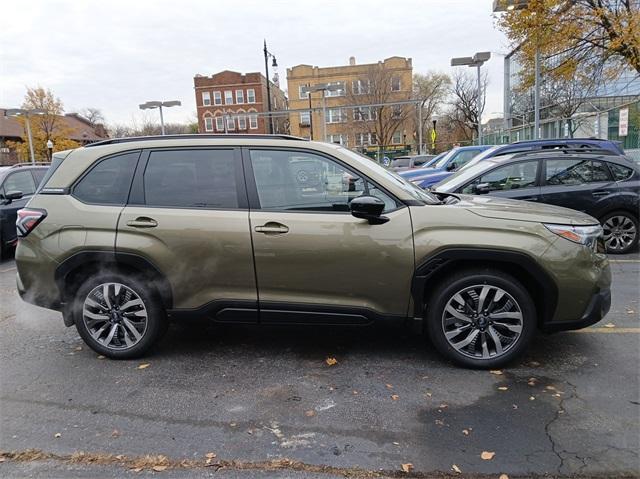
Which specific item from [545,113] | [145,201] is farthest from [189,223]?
[545,113]

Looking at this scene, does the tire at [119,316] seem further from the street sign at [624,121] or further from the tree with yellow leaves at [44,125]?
the tree with yellow leaves at [44,125]

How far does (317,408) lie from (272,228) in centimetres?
137

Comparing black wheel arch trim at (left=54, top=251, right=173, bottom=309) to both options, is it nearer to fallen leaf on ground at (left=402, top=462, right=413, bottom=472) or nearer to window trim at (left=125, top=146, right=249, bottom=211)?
window trim at (left=125, top=146, right=249, bottom=211)

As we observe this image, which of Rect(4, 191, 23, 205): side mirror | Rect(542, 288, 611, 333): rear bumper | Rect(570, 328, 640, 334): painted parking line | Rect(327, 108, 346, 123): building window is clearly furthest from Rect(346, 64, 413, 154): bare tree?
Rect(542, 288, 611, 333): rear bumper

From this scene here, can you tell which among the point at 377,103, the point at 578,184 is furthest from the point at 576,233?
the point at 377,103

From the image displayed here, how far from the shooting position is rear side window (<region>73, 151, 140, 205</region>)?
4.04 meters

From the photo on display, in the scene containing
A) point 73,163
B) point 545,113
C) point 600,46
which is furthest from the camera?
point 545,113

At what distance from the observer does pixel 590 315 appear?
12.0 ft

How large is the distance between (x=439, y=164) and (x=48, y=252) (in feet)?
40.7

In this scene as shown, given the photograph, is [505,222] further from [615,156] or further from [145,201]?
[615,156]

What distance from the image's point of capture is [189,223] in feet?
12.6

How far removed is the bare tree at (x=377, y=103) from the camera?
4644 cm

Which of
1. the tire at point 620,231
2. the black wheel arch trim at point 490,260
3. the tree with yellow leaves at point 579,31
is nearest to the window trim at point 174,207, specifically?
the black wheel arch trim at point 490,260

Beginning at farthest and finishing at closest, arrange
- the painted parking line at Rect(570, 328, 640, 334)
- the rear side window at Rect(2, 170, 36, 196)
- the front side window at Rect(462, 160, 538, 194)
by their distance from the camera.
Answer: the rear side window at Rect(2, 170, 36, 196)
the front side window at Rect(462, 160, 538, 194)
the painted parking line at Rect(570, 328, 640, 334)
